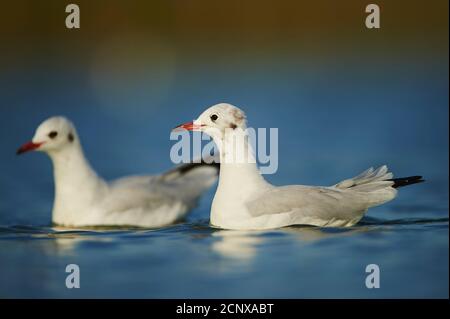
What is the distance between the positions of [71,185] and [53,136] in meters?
0.59

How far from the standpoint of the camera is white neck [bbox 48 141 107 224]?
35.7ft

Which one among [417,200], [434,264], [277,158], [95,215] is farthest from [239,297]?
[277,158]

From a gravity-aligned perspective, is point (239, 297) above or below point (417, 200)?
below

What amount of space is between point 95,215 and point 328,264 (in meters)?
3.00

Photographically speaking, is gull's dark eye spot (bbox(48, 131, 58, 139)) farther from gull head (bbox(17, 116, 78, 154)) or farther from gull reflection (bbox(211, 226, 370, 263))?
gull reflection (bbox(211, 226, 370, 263))

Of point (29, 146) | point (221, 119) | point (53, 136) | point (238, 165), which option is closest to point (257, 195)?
point (238, 165)

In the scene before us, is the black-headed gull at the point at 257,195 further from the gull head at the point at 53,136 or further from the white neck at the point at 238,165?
the gull head at the point at 53,136

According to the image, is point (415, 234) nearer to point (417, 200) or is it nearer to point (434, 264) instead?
point (434, 264)

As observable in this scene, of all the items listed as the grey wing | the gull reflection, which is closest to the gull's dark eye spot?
the gull reflection

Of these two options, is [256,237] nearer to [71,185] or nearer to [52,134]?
[71,185]

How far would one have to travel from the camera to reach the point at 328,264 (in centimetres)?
893

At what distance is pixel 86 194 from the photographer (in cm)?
1095

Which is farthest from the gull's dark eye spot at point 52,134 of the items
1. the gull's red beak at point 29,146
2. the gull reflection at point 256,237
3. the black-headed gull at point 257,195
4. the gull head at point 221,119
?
the gull reflection at point 256,237

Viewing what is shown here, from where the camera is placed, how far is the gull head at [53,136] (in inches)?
418
